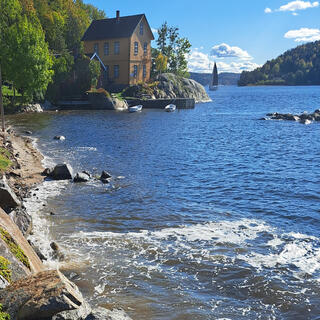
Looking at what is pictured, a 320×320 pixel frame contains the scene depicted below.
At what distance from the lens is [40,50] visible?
165 ft

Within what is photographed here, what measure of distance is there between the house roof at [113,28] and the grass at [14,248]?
72.3 metres

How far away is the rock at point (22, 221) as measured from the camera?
11906mm

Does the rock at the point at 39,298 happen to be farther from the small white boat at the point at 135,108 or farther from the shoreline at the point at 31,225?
the small white boat at the point at 135,108

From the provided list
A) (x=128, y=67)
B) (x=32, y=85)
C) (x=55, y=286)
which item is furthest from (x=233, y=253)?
(x=128, y=67)

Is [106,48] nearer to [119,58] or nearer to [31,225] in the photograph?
[119,58]

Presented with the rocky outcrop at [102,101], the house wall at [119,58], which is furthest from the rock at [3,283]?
the house wall at [119,58]

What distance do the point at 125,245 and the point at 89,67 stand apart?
60.6 m

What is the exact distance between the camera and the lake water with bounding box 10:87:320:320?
30.3 feet

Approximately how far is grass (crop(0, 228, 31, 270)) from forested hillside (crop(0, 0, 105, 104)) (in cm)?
4554

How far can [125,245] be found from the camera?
12297 mm

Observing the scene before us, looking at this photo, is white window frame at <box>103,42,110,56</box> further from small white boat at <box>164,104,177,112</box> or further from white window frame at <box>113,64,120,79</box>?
small white boat at <box>164,104,177,112</box>

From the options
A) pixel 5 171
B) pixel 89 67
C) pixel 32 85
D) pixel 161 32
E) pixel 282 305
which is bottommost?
pixel 282 305

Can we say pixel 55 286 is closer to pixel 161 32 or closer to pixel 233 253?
pixel 233 253

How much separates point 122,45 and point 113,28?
18.6 ft
